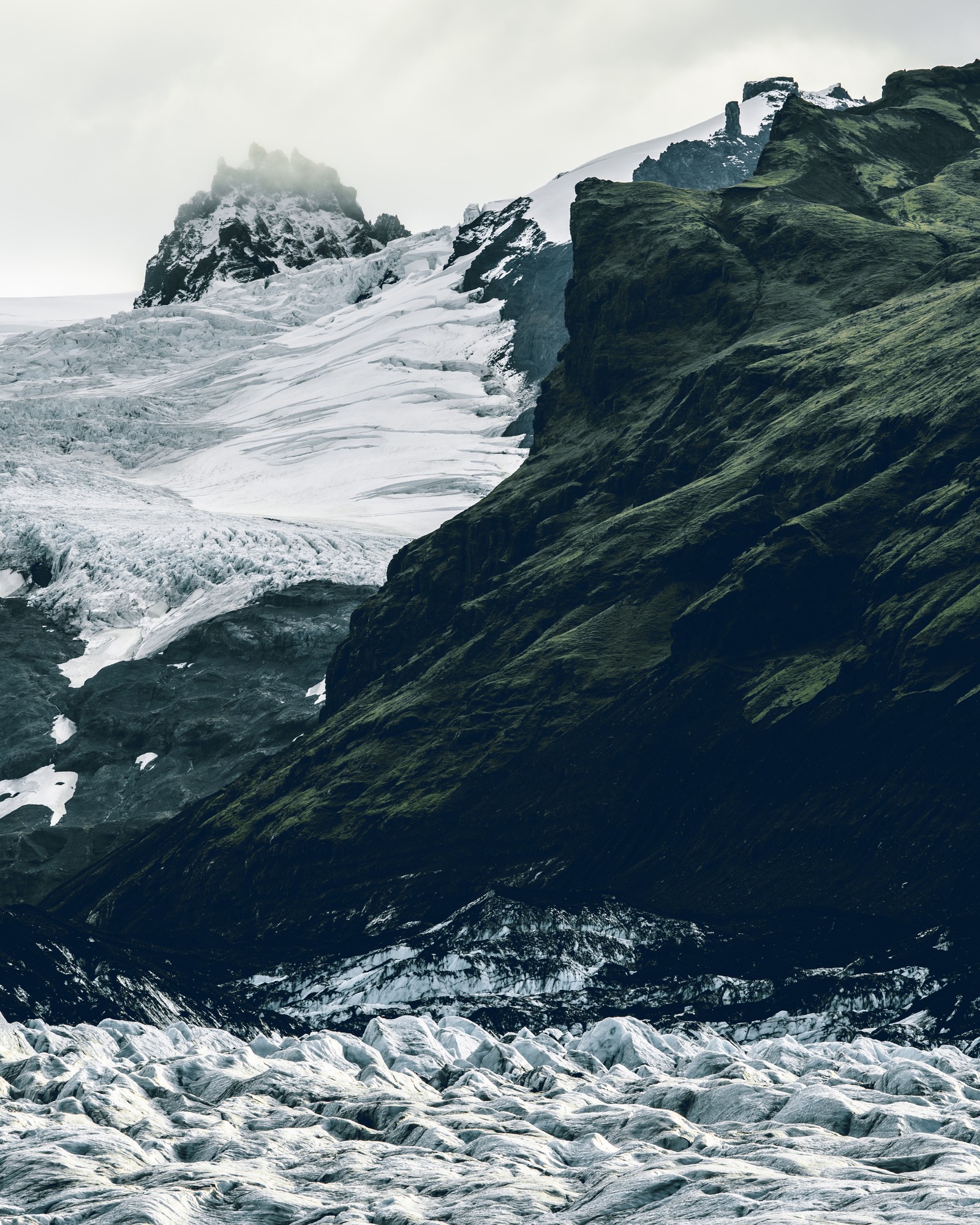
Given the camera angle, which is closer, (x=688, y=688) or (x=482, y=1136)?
(x=482, y=1136)

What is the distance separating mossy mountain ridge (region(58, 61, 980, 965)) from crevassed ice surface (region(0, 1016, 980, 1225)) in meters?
42.2

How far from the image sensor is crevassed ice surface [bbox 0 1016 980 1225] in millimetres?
37188

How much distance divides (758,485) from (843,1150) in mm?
110954

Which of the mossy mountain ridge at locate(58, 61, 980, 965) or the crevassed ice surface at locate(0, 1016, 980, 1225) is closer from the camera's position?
the crevassed ice surface at locate(0, 1016, 980, 1225)

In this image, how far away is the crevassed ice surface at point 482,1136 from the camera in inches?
1464

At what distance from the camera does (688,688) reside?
12450cm

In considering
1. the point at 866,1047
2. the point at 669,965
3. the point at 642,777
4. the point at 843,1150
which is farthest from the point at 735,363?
the point at 843,1150

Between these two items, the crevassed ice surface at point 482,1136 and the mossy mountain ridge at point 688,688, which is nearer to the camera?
the crevassed ice surface at point 482,1136

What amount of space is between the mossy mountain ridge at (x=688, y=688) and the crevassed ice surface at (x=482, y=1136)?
42.2 m

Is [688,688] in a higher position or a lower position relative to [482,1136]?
higher

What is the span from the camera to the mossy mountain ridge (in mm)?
107375

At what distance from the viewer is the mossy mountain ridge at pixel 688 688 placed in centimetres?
10738

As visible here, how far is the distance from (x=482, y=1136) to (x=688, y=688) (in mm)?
81689

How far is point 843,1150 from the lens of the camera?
41.0 metres
